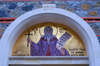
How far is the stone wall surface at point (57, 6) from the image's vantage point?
17.4 ft

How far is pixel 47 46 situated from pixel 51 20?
37.7 inches

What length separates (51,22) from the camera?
18.5 feet

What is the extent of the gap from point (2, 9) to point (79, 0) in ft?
9.07

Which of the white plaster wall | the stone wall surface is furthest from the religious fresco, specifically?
the stone wall surface

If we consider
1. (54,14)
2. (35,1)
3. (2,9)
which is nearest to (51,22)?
(54,14)

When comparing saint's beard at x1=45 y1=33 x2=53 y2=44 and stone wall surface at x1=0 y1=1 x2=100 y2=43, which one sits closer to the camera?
stone wall surface at x1=0 y1=1 x2=100 y2=43

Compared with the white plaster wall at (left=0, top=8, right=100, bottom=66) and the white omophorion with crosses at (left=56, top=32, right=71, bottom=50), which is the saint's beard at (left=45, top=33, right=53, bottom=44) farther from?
the white plaster wall at (left=0, top=8, right=100, bottom=66)

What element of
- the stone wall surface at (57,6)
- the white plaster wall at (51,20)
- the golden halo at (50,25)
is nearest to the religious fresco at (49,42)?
the golden halo at (50,25)

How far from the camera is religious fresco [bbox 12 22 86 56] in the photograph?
517cm

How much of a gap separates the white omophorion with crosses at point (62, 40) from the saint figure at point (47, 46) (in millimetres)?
104

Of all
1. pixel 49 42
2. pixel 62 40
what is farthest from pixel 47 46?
pixel 62 40

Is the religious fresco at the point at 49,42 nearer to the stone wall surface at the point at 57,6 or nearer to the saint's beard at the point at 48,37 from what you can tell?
the saint's beard at the point at 48,37

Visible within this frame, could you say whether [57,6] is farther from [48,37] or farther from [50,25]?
[48,37]

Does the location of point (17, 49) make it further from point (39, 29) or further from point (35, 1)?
point (35, 1)
